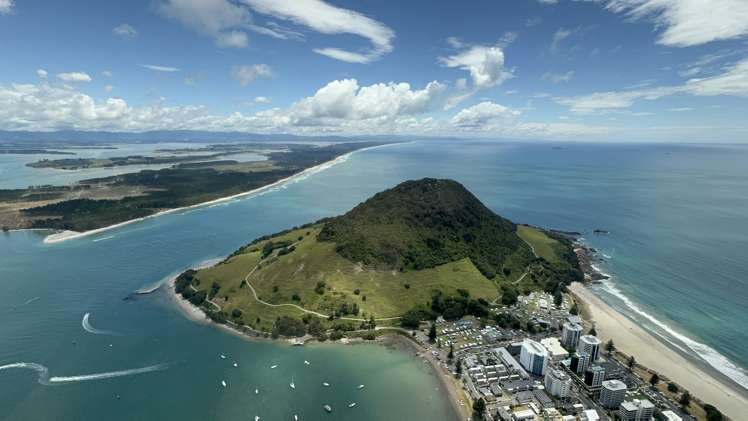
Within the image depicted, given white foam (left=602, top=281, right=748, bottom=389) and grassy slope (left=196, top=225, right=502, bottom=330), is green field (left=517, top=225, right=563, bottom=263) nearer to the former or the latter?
grassy slope (left=196, top=225, right=502, bottom=330)

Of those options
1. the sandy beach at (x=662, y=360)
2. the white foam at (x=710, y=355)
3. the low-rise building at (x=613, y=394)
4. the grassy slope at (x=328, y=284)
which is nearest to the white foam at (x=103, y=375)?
the grassy slope at (x=328, y=284)

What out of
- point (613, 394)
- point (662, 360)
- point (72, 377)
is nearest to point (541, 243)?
point (662, 360)

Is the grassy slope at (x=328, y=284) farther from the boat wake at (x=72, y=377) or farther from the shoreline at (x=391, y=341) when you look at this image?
the boat wake at (x=72, y=377)

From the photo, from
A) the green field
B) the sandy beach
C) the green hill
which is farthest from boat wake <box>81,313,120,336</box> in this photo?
the green field

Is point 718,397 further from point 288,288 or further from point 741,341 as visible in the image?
point 288,288

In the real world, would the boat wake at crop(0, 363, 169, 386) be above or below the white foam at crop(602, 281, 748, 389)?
below

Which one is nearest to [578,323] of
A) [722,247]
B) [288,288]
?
[288,288]
